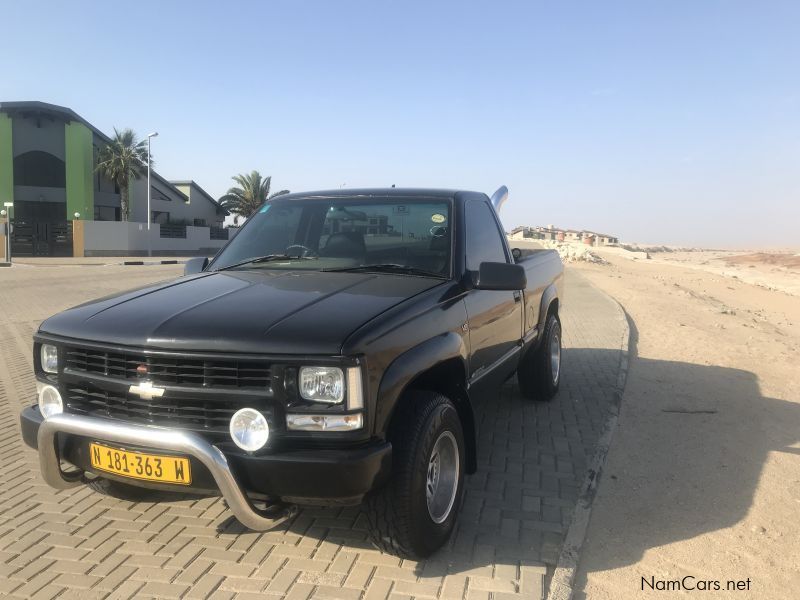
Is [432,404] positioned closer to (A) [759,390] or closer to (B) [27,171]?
(A) [759,390]

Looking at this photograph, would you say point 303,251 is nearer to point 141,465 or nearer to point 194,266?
point 194,266

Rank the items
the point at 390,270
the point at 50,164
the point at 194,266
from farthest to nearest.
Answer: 1. the point at 50,164
2. the point at 194,266
3. the point at 390,270

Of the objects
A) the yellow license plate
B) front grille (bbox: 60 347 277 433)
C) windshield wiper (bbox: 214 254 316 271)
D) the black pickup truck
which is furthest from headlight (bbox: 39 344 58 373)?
windshield wiper (bbox: 214 254 316 271)

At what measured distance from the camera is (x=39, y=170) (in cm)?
4109

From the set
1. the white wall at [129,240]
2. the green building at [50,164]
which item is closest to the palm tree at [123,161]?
the green building at [50,164]

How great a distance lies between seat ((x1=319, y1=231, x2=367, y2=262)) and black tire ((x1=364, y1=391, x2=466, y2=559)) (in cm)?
125

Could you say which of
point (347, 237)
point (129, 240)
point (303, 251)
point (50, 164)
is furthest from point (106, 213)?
point (347, 237)

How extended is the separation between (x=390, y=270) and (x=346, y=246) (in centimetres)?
45

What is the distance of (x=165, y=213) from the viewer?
170 feet

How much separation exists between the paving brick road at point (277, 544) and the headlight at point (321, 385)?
37.7 inches

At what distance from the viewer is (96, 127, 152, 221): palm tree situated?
142 ft

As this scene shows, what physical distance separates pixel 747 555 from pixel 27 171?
46.1m

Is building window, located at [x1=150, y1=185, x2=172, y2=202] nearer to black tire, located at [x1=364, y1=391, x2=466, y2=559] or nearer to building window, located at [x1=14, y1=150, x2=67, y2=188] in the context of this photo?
building window, located at [x1=14, y1=150, x2=67, y2=188]

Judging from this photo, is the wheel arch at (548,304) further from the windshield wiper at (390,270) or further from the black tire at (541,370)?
the windshield wiper at (390,270)
